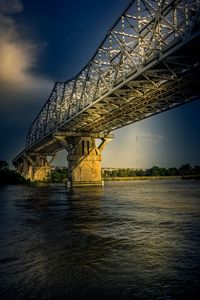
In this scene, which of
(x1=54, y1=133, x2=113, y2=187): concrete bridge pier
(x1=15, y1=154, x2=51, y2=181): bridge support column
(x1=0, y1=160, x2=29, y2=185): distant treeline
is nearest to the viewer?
(x1=54, y1=133, x2=113, y2=187): concrete bridge pier

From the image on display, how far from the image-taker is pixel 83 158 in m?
77.5

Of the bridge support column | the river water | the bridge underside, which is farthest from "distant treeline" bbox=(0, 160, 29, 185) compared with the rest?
the river water

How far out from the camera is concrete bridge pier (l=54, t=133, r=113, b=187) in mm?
76287

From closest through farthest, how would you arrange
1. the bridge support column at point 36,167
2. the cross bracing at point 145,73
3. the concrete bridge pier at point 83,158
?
1. the cross bracing at point 145,73
2. the concrete bridge pier at point 83,158
3. the bridge support column at point 36,167

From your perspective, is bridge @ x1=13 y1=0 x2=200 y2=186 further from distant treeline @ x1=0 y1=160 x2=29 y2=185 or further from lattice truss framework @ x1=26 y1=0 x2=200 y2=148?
distant treeline @ x1=0 y1=160 x2=29 y2=185

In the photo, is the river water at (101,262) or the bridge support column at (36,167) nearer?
the river water at (101,262)

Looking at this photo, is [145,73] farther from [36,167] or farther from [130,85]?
[36,167]

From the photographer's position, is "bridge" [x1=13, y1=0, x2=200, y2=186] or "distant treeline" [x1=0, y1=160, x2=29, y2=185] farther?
"distant treeline" [x1=0, y1=160, x2=29, y2=185]

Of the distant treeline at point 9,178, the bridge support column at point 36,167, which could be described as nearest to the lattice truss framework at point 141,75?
the distant treeline at point 9,178

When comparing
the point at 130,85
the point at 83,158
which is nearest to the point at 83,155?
the point at 83,158

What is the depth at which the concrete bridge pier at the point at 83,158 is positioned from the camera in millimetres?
76287

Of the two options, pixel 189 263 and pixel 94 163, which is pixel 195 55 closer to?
pixel 189 263

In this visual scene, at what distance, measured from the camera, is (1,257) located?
10.8 metres

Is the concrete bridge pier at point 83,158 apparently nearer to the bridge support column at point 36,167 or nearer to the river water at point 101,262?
the river water at point 101,262
